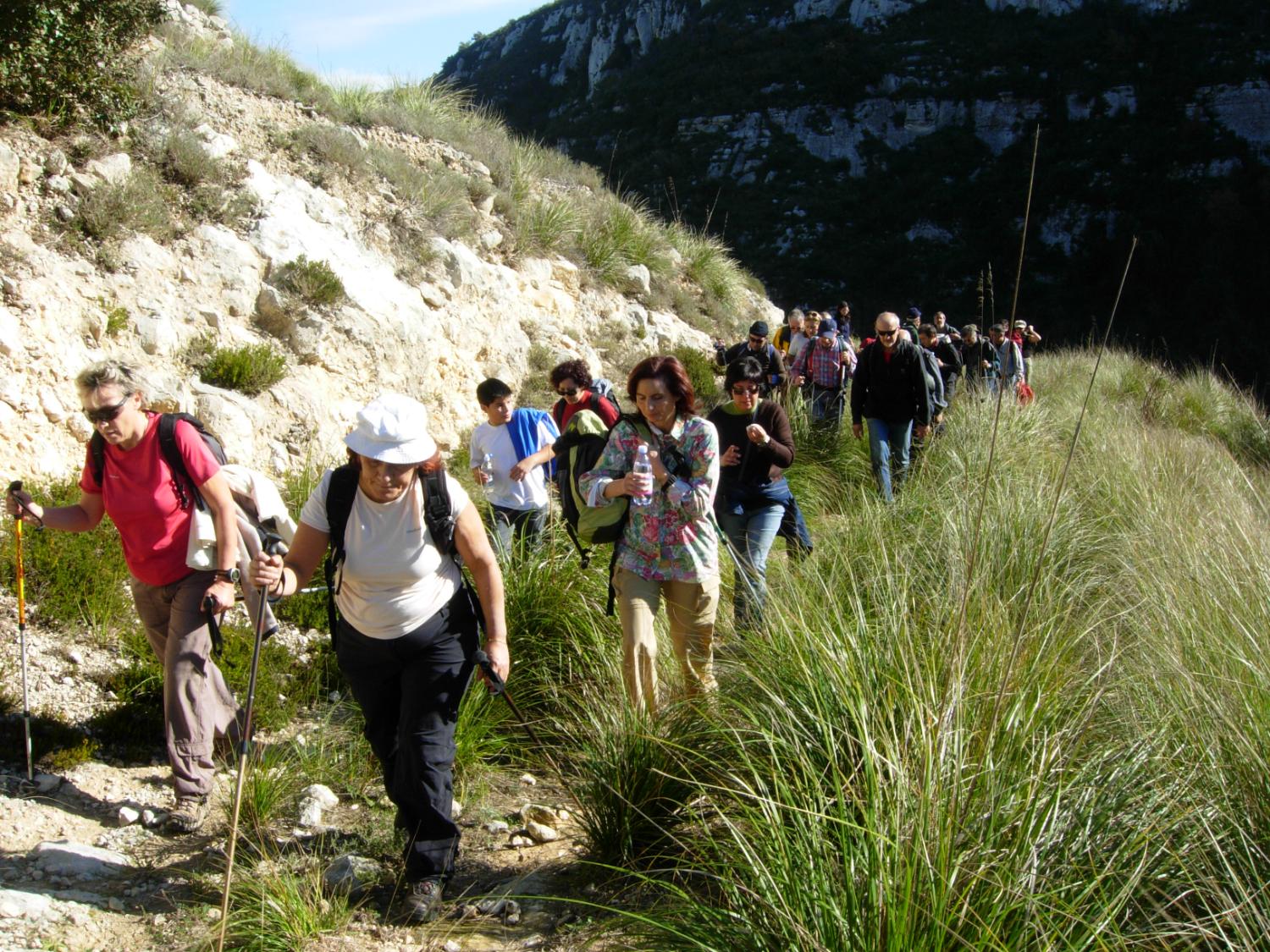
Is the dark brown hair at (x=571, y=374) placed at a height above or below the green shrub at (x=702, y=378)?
above

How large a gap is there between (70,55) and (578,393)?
5.95m

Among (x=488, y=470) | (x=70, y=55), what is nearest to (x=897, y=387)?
(x=488, y=470)

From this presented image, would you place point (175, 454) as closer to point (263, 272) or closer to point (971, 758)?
point (971, 758)

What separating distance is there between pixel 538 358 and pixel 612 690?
318 inches

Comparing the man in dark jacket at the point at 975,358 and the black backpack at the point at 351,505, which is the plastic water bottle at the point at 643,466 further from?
the man in dark jacket at the point at 975,358

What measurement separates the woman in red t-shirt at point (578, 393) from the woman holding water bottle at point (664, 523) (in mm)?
2095

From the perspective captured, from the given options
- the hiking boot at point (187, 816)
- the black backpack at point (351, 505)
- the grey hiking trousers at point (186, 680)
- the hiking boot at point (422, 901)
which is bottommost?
the hiking boot at point (187, 816)

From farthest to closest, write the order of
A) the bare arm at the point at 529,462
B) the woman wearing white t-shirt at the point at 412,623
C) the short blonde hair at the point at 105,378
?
the bare arm at the point at 529,462, the short blonde hair at the point at 105,378, the woman wearing white t-shirt at the point at 412,623

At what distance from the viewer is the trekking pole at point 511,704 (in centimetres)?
370

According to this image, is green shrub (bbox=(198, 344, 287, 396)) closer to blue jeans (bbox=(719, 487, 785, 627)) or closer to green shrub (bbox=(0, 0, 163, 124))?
green shrub (bbox=(0, 0, 163, 124))

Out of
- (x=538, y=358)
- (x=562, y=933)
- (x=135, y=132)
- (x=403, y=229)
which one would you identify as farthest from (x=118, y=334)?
(x=562, y=933)

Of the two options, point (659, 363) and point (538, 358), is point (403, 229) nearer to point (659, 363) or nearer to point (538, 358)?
point (538, 358)

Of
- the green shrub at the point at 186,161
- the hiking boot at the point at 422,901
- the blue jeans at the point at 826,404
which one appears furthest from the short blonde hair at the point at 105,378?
the blue jeans at the point at 826,404

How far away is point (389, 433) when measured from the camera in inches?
130
